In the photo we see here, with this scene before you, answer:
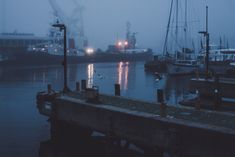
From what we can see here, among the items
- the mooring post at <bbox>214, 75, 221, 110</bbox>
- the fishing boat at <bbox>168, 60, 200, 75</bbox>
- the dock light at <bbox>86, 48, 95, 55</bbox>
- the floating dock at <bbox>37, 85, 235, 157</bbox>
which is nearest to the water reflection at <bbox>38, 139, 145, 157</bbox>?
the floating dock at <bbox>37, 85, 235, 157</bbox>

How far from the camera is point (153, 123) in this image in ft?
35.4

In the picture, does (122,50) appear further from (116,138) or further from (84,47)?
(116,138)

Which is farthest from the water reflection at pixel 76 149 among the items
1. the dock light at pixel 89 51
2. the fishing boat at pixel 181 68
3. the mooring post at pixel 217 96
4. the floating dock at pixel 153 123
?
the dock light at pixel 89 51

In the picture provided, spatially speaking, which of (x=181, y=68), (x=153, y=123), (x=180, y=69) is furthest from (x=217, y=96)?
(x=181, y=68)

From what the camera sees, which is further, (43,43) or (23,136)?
(43,43)

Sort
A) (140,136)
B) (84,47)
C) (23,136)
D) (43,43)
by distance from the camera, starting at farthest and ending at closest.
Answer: (84,47) → (43,43) → (23,136) → (140,136)

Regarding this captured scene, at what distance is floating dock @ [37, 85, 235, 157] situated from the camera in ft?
31.1

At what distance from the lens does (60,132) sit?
15.6m

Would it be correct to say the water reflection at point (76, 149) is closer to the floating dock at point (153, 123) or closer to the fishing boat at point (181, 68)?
the floating dock at point (153, 123)

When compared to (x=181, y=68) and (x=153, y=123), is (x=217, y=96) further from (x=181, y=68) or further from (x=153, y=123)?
(x=181, y=68)

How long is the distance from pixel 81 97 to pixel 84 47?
131999mm

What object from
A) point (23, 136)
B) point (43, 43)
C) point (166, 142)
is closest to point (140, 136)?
point (166, 142)

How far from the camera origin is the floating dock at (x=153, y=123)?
9.47 m

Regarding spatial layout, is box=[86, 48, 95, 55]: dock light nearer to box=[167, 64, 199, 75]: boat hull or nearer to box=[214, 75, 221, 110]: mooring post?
box=[167, 64, 199, 75]: boat hull
